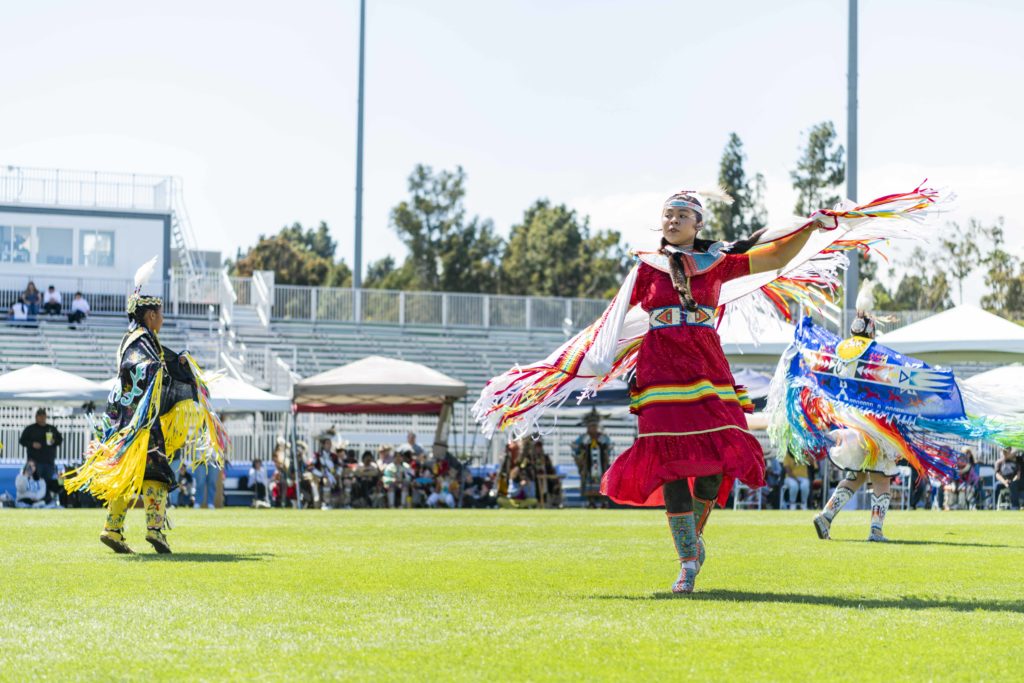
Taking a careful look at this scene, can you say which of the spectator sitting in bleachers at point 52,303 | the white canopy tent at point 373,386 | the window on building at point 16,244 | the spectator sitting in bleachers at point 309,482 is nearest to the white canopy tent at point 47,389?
the white canopy tent at point 373,386

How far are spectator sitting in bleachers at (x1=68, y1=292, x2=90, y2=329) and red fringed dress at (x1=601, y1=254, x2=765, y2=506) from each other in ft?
99.6

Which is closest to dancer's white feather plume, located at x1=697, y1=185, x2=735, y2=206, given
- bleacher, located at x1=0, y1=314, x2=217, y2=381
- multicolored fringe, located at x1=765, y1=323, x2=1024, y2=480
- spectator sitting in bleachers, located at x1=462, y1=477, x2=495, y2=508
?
multicolored fringe, located at x1=765, y1=323, x2=1024, y2=480

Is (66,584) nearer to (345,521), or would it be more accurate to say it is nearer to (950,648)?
(950,648)

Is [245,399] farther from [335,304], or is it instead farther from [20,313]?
[335,304]

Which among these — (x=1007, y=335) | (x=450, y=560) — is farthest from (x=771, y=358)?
(x=450, y=560)

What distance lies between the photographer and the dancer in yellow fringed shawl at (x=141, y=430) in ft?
33.5

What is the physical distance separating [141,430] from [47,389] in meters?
14.9

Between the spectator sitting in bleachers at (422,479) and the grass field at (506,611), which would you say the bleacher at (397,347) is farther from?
the grass field at (506,611)

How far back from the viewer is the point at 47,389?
2439cm

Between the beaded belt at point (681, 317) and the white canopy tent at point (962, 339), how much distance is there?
54.5ft

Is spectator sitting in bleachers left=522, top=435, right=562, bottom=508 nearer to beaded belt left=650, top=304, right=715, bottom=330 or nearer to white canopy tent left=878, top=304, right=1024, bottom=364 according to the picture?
white canopy tent left=878, top=304, right=1024, bottom=364

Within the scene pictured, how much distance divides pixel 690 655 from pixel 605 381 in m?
3.23

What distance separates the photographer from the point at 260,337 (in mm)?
37875

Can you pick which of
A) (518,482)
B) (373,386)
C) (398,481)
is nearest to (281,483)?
(398,481)
